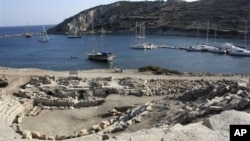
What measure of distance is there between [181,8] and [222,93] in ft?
368

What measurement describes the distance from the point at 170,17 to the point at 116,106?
323ft

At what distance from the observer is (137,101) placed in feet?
87.9

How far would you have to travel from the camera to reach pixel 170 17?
399ft

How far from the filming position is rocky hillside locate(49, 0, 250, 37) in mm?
101750

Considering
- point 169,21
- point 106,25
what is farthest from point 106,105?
point 106,25

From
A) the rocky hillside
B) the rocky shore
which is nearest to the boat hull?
the rocky shore

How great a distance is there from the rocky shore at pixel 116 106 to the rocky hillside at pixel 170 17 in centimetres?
6656

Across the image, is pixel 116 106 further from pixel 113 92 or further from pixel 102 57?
pixel 102 57

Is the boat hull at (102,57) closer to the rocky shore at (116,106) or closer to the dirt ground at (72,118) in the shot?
the rocky shore at (116,106)

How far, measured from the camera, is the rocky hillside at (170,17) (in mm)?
101750

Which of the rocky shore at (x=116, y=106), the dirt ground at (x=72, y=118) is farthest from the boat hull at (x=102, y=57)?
the dirt ground at (x=72, y=118)

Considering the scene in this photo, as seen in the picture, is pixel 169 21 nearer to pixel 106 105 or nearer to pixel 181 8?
pixel 181 8

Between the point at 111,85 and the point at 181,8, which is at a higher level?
the point at 181,8

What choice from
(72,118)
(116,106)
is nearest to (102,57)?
(116,106)
